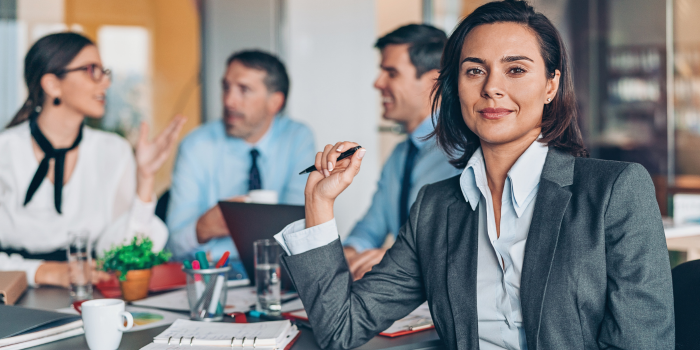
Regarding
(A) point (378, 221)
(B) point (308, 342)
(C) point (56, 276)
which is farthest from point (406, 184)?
(C) point (56, 276)

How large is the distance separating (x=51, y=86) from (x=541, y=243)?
2296 mm

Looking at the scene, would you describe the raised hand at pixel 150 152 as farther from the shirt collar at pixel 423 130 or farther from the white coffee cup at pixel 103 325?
the white coffee cup at pixel 103 325

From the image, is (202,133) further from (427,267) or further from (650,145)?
(650,145)

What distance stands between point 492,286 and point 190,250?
5.55 feet

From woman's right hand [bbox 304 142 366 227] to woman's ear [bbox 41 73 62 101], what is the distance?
1.76 metres

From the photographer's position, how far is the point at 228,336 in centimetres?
132

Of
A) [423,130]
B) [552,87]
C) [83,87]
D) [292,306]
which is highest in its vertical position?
[83,87]

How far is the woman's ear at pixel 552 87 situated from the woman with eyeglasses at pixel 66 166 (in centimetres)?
162

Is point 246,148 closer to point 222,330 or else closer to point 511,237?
point 222,330

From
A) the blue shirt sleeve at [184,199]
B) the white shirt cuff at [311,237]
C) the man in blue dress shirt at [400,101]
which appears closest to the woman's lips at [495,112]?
the white shirt cuff at [311,237]

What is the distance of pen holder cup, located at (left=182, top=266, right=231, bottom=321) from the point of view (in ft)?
4.97

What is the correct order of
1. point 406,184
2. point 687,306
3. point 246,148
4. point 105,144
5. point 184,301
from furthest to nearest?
1. point 246,148
2. point 105,144
3. point 406,184
4. point 184,301
5. point 687,306

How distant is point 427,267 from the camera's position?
142 cm

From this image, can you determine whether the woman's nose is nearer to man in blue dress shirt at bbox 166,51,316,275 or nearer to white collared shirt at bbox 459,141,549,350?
white collared shirt at bbox 459,141,549,350
